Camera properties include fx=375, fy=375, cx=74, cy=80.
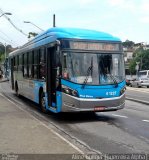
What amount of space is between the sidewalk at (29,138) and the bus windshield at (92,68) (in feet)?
6.28

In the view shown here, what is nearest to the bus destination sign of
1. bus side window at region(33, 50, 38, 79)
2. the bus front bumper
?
the bus front bumper

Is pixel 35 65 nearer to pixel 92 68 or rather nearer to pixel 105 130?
pixel 92 68

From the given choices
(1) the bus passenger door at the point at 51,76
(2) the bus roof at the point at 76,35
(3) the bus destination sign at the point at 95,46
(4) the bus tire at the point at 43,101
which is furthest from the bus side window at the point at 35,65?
(3) the bus destination sign at the point at 95,46

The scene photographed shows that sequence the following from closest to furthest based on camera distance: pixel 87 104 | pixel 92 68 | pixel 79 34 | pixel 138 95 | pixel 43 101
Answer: pixel 87 104
pixel 92 68
pixel 79 34
pixel 43 101
pixel 138 95

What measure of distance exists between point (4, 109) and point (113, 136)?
21.3ft

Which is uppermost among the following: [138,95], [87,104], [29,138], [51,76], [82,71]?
[82,71]

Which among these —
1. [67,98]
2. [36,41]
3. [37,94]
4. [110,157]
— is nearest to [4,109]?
[37,94]

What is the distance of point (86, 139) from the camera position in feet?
30.3

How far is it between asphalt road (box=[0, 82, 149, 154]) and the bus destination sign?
2380 millimetres

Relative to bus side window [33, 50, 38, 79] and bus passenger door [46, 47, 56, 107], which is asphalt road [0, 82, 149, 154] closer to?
bus passenger door [46, 47, 56, 107]

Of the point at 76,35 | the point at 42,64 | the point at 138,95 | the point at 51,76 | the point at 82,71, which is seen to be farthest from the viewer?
the point at 138,95

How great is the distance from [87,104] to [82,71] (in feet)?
3.45

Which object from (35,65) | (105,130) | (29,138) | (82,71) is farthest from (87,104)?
(35,65)

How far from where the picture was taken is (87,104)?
11.7 metres
